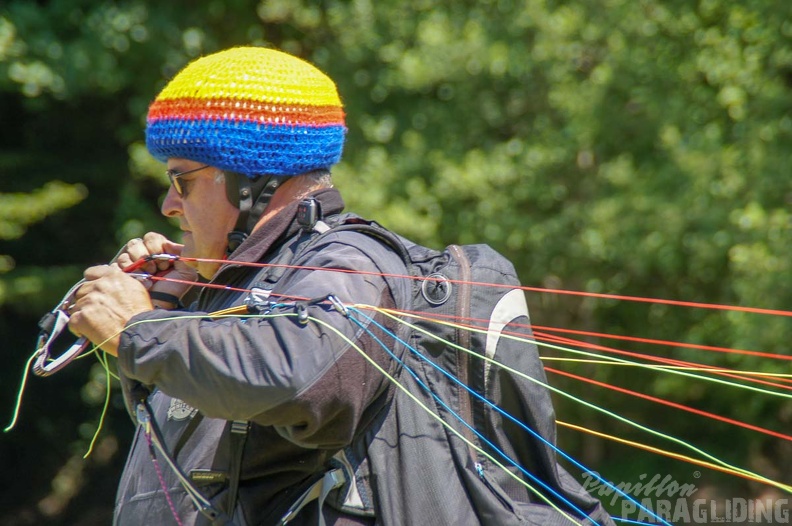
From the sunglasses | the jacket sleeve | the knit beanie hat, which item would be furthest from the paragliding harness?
the sunglasses

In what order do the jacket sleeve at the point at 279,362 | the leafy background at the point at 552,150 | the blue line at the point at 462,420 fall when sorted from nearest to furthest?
the jacket sleeve at the point at 279,362 < the blue line at the point at 462,420 < the leafy background at the point at 552,150

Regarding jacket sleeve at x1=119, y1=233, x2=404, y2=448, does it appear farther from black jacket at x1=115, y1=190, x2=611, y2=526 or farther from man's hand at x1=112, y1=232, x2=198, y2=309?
man's hand at x1=112, y1=232, x2=198, y2=309

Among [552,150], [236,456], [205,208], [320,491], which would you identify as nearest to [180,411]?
[236,456]

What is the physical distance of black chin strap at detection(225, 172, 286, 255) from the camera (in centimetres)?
205

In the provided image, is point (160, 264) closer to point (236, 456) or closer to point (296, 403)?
point (236, 456)

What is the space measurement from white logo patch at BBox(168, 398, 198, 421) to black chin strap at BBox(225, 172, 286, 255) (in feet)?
1.18

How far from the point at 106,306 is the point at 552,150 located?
4228 millimetres

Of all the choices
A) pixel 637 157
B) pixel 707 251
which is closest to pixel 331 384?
pixel 707 251

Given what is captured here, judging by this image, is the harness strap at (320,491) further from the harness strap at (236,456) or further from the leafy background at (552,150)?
A: the leafy background at (552,150)

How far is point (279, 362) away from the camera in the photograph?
1613 mm

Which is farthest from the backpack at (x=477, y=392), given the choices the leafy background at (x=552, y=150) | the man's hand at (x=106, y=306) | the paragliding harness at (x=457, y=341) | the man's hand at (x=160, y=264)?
the leafy background at (x=552, y=150)

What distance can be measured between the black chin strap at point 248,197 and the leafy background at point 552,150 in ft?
10.8

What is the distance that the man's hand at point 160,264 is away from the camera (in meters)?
2.25

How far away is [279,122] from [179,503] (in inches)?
31.4
